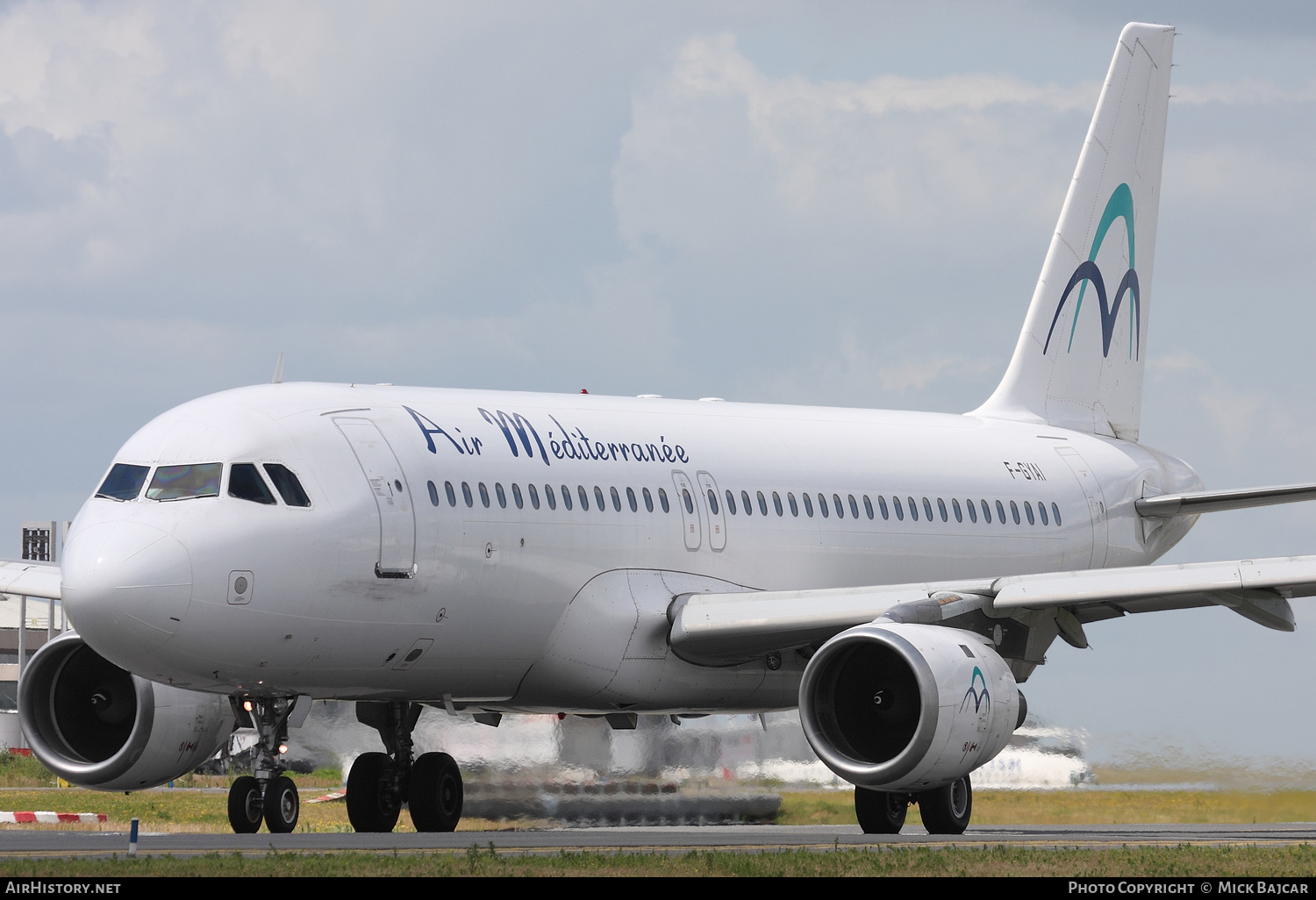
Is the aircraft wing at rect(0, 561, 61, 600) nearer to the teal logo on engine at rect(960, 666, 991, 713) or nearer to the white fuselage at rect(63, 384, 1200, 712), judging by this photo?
the white fuselage at rect(63, 384, 1200, 712)

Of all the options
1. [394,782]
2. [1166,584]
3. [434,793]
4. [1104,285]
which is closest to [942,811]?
[1166,584]

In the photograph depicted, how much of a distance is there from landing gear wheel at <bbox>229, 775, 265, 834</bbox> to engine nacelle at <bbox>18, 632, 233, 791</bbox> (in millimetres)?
2283

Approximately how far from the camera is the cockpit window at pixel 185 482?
17.9 metres

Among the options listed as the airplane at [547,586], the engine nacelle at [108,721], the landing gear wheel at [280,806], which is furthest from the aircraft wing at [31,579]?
the landing gear wheel at [280,806]

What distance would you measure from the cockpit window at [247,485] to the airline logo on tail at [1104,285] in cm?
1493

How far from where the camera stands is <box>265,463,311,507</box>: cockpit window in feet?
59.4

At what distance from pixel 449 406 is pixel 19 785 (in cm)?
2769

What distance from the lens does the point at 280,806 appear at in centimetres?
1847

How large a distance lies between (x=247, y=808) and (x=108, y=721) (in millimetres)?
3293

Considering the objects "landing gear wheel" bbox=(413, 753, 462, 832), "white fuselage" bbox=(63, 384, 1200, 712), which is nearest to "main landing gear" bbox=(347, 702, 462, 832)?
"landing gear wheel" bbox=(413, 753, 462, 832)

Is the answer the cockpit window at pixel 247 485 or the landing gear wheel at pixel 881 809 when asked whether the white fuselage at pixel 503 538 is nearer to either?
the cockpit window at pixel 247 485

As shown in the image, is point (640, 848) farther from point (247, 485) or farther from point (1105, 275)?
point (1105, 275)

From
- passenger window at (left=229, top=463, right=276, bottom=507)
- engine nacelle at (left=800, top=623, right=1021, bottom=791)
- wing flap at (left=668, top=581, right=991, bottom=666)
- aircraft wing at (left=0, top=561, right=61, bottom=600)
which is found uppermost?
passenger window at (left=229, top=463, right=276, bottom=507)
